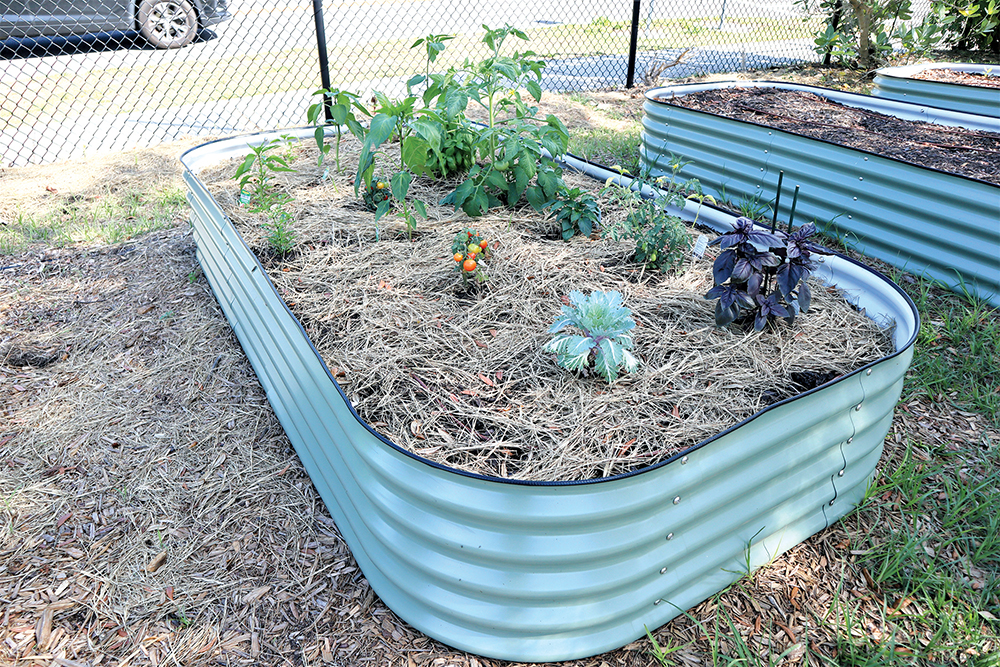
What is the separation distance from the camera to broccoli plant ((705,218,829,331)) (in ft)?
6.31

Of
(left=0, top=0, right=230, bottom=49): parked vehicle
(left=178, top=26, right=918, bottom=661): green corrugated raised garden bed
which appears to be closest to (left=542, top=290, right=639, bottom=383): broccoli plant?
(left=178, top=26, right=918, bottom=661): green corrugated raised garden bed

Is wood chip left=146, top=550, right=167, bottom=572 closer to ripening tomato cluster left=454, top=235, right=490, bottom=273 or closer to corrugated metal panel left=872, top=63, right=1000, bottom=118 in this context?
ripening tomato cluster left=454, top=235, right=490, bottom=273

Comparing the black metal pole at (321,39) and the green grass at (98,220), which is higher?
the black metal pole at (321,39)

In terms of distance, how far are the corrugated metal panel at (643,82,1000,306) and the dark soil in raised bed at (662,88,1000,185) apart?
181 millimetres

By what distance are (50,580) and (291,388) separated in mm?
817

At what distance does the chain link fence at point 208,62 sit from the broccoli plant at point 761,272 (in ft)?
11.0

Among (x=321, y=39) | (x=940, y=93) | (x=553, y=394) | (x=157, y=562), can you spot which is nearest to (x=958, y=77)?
(x=940, y=93)

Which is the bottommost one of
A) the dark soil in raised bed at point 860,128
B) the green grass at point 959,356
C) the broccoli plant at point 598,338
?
the green grass at point 959,356

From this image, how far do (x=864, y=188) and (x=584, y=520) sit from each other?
254cm

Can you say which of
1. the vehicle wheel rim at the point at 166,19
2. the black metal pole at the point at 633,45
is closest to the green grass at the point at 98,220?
the vehicle wheel rim at the point at 166,19

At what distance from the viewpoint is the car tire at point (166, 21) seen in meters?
6.84

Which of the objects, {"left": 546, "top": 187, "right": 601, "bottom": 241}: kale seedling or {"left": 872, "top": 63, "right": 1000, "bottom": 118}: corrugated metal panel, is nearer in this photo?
{"left": 546, "top": 187, "right": 601, "bottom": 241}: kale seedling

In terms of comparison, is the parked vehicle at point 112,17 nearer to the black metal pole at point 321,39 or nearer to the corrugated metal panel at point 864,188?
the black metal pole at point 321,39

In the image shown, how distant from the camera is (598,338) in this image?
1.83 m
